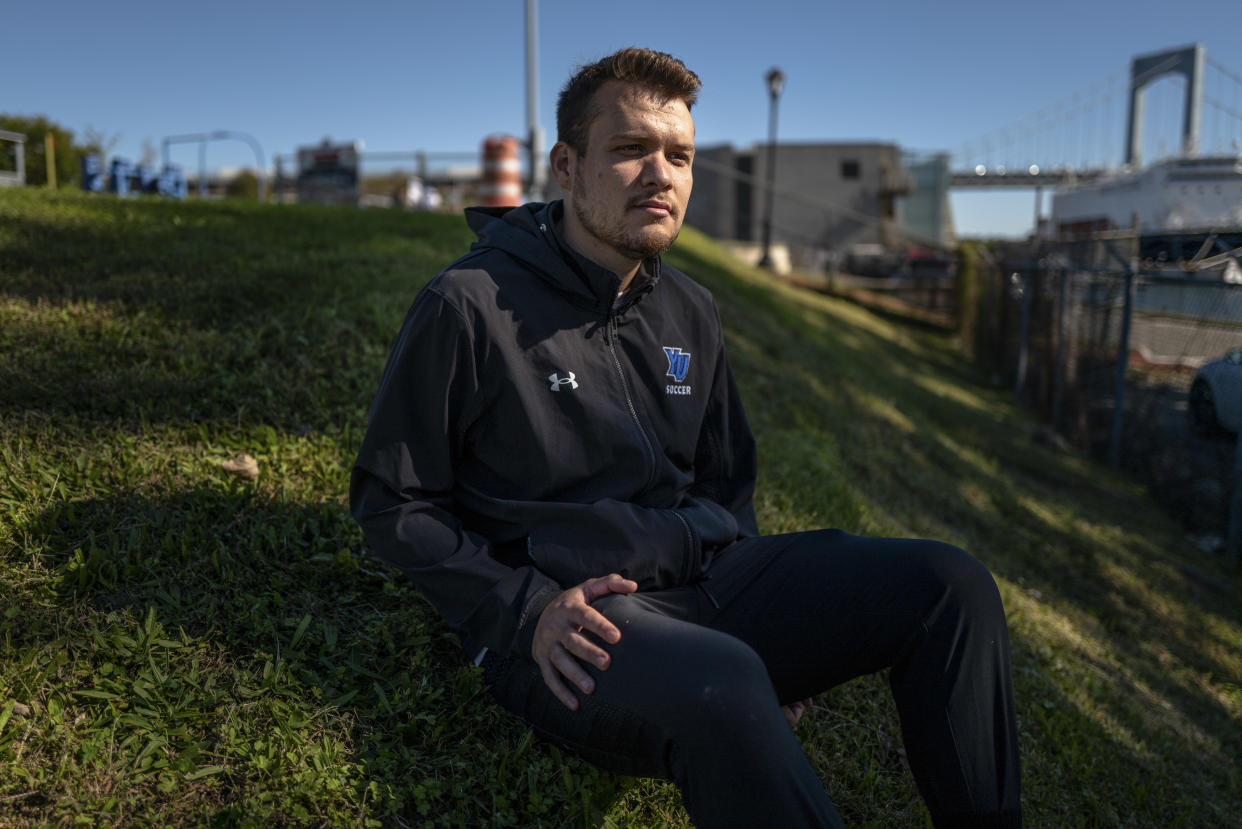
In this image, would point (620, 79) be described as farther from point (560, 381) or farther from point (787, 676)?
point (787, 676)

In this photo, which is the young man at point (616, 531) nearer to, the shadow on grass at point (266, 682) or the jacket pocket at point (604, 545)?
the jacket pocket at point (604, 545)

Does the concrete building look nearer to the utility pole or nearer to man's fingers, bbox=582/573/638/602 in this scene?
the utility pole

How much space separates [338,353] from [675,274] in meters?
2.31

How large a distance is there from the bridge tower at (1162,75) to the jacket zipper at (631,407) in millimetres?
76930

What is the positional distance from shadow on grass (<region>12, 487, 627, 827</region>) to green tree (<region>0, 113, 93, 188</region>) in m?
14.5

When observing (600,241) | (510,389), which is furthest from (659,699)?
(600,241)

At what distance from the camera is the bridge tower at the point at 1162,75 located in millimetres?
69062

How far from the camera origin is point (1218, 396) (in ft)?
24.1

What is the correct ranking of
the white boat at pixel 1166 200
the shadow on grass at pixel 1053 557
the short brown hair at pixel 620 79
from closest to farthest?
the short brown hair at pixel 620 79 < the shadow on grass at pixel 1053 557 < the white boat at pixel 1166 200

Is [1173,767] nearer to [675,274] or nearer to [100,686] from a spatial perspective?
[675,274]

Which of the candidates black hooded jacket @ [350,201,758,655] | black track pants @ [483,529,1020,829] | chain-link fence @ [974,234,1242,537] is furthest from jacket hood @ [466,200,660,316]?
chain-link fence @ [974,234,1242,537]

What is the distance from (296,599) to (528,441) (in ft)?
3.66

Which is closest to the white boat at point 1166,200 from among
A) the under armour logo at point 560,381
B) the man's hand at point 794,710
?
the man's hand at point 794,710

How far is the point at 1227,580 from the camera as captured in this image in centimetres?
681
